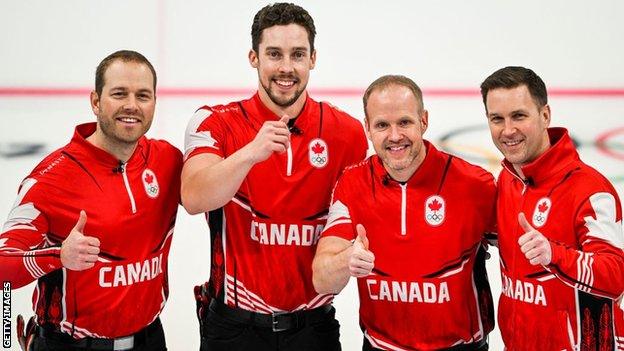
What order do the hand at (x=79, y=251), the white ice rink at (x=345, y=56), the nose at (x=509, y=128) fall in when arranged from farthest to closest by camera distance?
the white ice rink at (x=345, y=56) < the nose at (x=509, y=128) < the hand at (x=79, y=251)

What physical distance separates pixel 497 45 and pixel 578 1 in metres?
0.51

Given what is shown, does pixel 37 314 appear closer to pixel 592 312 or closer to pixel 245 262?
pixel 245 262

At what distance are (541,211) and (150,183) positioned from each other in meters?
1.35

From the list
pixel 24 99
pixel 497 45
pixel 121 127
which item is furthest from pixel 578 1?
pixel 24 99

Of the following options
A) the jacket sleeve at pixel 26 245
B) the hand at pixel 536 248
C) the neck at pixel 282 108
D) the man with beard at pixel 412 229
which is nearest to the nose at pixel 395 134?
the man with beard at pixel 412 229

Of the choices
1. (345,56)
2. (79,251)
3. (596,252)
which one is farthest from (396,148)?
(345,56)

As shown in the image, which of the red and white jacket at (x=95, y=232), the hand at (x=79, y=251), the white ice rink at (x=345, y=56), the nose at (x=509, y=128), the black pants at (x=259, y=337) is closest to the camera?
the hand at (x=79, y=251)

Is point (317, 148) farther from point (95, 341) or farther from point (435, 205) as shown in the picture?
point (95, 341)

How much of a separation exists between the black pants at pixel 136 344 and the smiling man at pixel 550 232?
1.23 metres

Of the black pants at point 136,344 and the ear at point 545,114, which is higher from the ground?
the ear at point 545,114

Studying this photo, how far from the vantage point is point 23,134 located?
439cm

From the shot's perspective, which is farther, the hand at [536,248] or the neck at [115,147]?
the neck at [115,147]

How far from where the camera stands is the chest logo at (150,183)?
2.95m

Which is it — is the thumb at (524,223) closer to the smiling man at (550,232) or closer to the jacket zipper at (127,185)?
the smiling man at (550,232)
